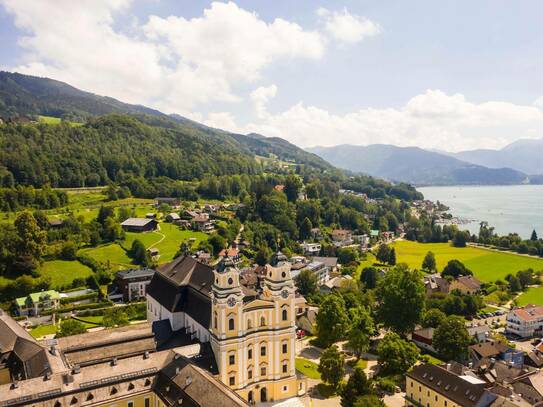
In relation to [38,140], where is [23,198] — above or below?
below

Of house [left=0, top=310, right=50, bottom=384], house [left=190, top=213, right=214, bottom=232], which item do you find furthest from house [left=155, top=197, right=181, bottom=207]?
house [left=0, top=310, right=50, bottom=384]

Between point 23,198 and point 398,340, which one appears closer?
point 398,340

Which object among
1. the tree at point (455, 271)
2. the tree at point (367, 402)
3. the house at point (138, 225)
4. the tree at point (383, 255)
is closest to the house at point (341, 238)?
the tree at point (383, 255)

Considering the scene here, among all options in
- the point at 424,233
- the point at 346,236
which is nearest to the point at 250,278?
the point at 346,236

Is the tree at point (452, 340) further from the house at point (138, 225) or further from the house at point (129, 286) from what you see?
the house at point (138, 225)

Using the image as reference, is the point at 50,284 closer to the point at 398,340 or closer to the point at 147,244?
the point at 147,244

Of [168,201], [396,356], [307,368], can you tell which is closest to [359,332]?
[396,356]
